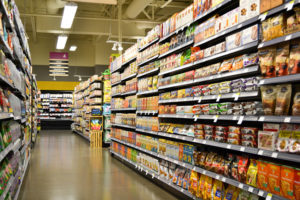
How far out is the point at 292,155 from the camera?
9.13 feet

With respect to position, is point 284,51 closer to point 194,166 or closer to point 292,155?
point 292,155

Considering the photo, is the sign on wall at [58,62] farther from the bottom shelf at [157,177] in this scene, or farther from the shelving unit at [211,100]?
the bottom shelf at [157,177]

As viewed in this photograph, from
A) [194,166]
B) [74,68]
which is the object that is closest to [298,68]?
[194,166]

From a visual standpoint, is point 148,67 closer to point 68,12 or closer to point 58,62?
point 68,12

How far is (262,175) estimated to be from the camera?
316cm

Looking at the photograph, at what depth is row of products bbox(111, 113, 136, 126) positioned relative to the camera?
7.74 m

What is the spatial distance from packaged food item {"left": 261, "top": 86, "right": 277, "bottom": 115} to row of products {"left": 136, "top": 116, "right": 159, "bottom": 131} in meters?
3.02

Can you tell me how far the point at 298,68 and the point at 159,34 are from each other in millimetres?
3555

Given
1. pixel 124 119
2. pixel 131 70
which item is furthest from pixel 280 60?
pixel 124 119

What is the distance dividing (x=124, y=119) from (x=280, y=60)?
5.80 m

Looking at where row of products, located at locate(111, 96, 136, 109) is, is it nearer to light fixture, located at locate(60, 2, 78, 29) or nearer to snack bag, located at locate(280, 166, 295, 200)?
light fixture, located at locate(60, 2, 78, 29)

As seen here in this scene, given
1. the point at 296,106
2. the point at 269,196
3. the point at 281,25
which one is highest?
the point at 281,25

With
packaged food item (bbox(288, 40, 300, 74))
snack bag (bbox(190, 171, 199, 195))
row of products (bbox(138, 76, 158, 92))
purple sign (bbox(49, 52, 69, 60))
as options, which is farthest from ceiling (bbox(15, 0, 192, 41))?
packaged food item (bbox(288, 40, 300, 74))

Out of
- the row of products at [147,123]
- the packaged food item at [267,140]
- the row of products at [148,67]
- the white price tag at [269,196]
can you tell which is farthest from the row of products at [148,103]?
the white price tag at [269,196]
